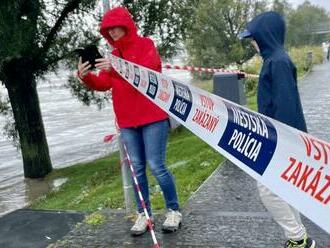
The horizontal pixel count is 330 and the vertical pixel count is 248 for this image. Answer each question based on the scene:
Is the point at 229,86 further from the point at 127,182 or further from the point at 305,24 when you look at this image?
the point at 305,24

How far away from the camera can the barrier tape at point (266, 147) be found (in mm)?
2924

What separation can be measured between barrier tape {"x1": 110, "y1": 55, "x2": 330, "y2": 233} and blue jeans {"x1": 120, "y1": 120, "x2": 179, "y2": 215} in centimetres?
46

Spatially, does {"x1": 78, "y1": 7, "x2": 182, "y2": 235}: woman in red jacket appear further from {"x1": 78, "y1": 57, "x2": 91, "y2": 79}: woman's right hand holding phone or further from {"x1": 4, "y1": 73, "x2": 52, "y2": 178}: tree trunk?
{"x1": 4, "y1": 73, "x2": 52, "y2": 178}: tree trunk

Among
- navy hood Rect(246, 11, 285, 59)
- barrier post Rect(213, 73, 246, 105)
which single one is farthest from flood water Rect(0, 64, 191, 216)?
navy hood Rect(246, 11, 285, 59)

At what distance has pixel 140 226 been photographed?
202 inches

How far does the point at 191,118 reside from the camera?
4176mm

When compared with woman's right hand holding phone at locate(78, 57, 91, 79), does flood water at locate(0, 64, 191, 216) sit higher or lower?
lower

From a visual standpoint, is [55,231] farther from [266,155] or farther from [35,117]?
[35,117]

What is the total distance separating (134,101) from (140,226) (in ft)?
3.79

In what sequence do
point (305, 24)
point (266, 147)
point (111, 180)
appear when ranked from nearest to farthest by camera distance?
point (266, 147) → point (111, 180) → point (305, 24)

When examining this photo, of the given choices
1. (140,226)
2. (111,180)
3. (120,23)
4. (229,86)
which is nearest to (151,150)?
(140,226)

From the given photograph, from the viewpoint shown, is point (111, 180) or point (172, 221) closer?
point (172, 221)

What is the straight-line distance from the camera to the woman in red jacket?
15.9 ft

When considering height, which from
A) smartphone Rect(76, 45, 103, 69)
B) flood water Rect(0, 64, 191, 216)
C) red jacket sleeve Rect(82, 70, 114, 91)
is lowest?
flood water Rect(0, 64, 191, 216)
